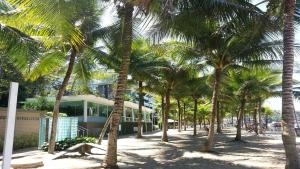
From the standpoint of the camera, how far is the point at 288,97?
10930 millimetres

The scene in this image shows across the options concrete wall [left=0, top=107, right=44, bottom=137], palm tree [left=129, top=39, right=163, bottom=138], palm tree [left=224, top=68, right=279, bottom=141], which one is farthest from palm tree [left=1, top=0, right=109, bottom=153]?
palm tree [left=224, top=68, right=279, bottom=141]

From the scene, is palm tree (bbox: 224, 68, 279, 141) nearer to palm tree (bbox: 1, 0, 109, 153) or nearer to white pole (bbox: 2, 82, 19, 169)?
palm tree (bbox: 1, 0, 109, 153)

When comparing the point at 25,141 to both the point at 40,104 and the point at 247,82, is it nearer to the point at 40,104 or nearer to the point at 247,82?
the point at 40,104

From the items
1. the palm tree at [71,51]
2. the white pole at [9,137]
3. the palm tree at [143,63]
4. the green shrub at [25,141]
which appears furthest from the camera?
the palm tree at [143,63]

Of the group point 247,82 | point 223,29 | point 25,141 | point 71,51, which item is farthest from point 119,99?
point 247,82

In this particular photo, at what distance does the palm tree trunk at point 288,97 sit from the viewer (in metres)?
10.8

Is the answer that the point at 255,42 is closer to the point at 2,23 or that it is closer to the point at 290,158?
the point at 290,158

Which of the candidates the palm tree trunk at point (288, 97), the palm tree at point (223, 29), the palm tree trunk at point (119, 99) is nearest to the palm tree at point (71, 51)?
the palm tree trunk at point (119, 99)

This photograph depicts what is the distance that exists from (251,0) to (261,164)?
595 centimetres

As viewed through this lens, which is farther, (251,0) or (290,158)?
(251,0)

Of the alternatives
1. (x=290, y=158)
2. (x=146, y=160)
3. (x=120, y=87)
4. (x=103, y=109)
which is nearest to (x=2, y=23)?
(x=120, y=87)

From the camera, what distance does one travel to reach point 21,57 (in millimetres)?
11930

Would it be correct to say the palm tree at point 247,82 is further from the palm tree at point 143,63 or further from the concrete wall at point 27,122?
the concrete wall at point 27,122

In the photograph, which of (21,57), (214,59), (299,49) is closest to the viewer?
(21,57)
